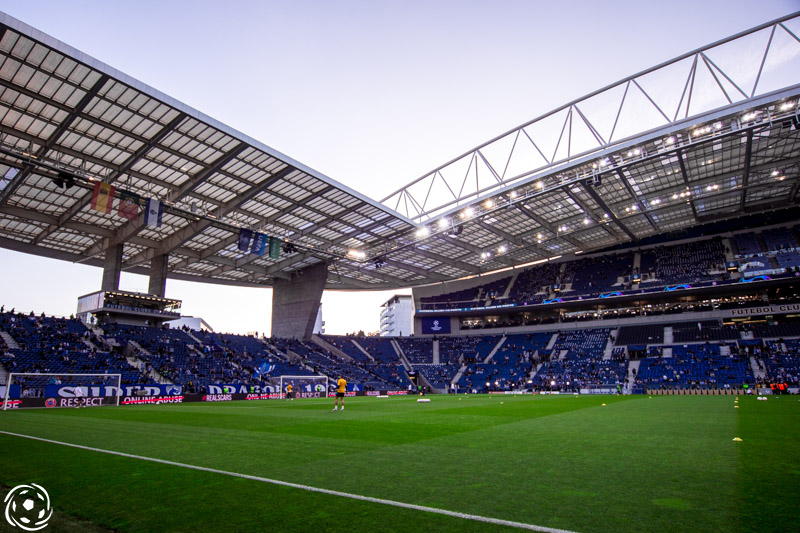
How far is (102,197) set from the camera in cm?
2494

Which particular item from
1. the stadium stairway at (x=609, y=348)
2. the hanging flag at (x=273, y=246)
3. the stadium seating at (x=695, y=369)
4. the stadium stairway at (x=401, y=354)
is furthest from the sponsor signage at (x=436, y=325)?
the hanging flag at (x=273, y=246)

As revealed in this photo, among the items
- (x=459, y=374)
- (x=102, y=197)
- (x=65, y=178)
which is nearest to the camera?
(x=102, y=197)

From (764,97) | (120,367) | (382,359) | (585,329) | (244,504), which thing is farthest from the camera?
(382,359)

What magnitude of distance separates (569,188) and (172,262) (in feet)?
130

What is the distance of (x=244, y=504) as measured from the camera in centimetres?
411

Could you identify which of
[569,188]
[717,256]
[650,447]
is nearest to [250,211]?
[569,188]

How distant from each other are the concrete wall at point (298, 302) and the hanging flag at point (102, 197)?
25.7 m

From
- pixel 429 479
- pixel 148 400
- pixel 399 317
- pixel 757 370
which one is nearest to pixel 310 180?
pixel 148 400

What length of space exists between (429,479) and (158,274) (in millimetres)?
42591

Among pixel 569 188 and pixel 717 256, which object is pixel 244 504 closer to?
pixel 569 188

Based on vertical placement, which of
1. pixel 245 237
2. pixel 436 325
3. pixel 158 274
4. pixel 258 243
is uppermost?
pixel 245 237

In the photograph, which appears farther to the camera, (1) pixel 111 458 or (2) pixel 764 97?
(2) pixel 764 97

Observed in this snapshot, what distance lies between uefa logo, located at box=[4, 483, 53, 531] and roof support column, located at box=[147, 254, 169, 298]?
4004 centimetres

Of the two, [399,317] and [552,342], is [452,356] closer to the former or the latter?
[552,342]
